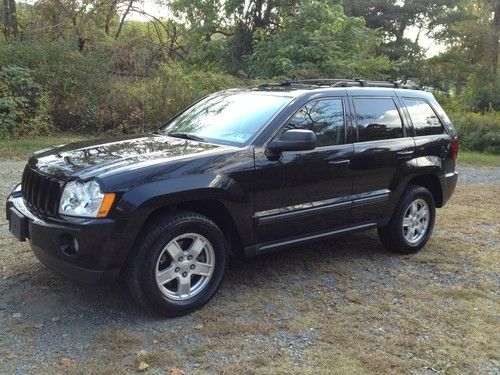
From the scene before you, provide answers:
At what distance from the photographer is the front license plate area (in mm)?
3934

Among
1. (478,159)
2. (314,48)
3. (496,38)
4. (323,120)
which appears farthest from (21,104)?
(496,38)

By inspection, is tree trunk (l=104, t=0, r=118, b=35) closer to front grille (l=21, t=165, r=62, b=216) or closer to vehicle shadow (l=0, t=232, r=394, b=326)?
vehicle shadow (l=0, t=232, r=394, b=326)

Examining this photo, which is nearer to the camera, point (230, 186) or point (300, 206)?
point (230, 186)

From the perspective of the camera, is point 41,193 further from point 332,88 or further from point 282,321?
point 332,88

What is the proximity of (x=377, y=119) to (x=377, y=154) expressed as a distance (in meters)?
0.39

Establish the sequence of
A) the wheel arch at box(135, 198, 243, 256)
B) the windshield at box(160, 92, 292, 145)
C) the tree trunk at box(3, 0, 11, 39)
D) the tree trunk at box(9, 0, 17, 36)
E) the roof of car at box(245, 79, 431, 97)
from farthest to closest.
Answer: the tree trunk at box(9, 0, 17, 36) → the tree trunk at box(3, 0, 11, 39) → the roof of car at box(245, 79, 431, 97) → the windshield at box(160, 92, 292, 145) → the wheel arch at box(135, 198, 243, 256)

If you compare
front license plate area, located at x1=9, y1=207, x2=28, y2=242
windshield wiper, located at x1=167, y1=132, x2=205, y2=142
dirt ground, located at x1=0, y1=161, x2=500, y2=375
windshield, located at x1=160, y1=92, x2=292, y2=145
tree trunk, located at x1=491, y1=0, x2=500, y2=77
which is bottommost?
dirt ground, located at x1=0, y1=161, x2=500, y2=375

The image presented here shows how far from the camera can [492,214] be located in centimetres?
796

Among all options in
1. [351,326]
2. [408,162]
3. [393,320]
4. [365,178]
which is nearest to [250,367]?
[351,326]

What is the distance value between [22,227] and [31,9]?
16.1m

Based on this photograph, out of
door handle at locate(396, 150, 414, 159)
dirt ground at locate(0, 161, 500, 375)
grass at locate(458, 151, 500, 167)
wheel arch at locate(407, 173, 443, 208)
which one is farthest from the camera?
grass at locate(458, 151, 500, 167)

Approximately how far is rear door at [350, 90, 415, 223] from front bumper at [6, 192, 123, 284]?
7.92 ft

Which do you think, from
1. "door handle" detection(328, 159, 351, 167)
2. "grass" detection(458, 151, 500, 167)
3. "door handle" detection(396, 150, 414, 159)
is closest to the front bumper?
"door handle" detection(328, 159, 351, 167)

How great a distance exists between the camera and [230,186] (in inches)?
161
